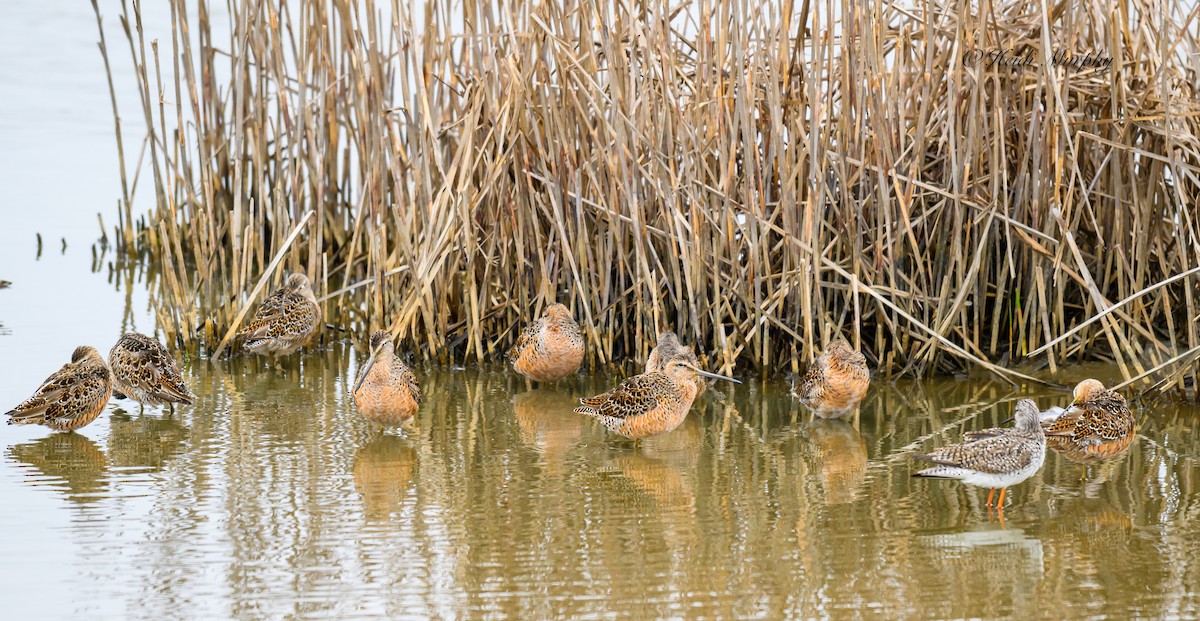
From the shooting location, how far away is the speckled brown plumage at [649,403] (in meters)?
7.11

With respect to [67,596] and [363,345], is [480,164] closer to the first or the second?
[363,345]

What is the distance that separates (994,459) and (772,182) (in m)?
2.62

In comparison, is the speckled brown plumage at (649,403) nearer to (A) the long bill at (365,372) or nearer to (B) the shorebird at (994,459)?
(A) the long bill at (365,372)

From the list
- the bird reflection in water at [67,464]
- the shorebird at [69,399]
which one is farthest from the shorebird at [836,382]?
the shorebird at [69,399]

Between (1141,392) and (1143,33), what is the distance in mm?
1910

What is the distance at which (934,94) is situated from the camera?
7941 mm

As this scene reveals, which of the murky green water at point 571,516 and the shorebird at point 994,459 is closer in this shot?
the murky green water at point 571,516

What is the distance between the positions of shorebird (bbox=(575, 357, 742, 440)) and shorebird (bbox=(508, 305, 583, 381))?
2.04 feet

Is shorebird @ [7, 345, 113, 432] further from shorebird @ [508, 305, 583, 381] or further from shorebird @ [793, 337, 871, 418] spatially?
shorebird @ [793, 337, 871, 418]

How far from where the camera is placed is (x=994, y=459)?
5.88m

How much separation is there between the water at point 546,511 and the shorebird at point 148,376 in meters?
0.15

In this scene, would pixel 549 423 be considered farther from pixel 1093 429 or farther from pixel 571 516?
pixel 1093 429

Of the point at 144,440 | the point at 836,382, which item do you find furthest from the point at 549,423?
the point at 144,440

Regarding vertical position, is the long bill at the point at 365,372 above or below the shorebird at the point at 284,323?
below
